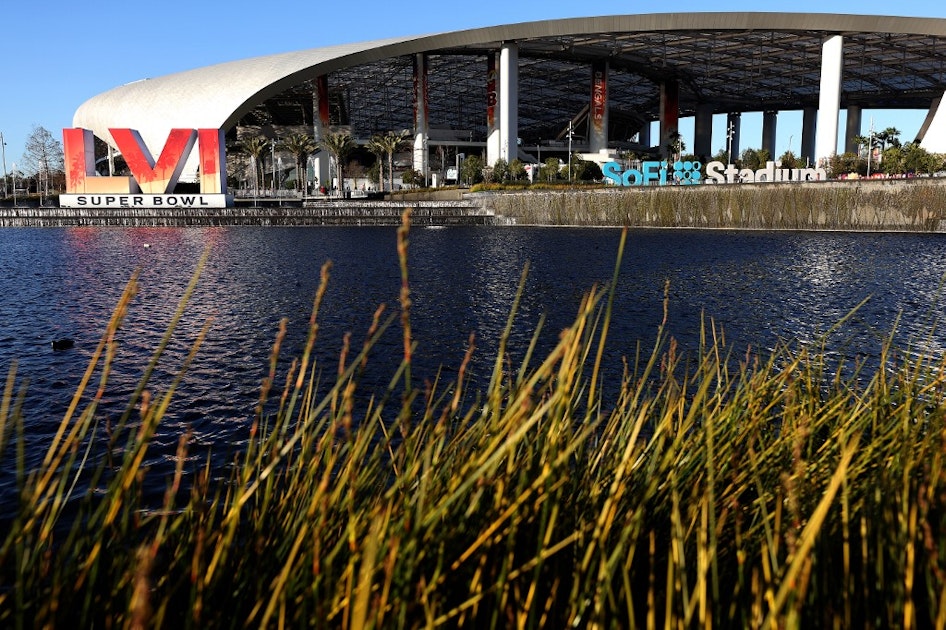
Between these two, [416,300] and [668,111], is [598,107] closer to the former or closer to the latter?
[668,111]

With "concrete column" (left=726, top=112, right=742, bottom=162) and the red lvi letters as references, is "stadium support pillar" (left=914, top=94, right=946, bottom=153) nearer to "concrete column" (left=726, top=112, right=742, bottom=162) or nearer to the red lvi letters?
"concrete column" (left=726, top=112, right=742, bottom=162)

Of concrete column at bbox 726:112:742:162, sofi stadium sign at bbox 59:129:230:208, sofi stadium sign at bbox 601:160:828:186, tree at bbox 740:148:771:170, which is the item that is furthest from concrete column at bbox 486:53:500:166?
concrete column at bbox 726:112:742:162

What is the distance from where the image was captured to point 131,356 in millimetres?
12438

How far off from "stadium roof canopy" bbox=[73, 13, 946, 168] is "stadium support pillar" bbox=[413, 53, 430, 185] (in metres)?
2.05

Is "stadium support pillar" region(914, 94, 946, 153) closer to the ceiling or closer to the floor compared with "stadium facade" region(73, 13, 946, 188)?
closer to the floor

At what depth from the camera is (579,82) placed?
94.6 meters

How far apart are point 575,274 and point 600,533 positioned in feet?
69.2

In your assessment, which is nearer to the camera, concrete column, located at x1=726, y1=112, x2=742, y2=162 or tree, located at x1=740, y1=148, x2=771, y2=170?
tree, located at x1=740, y1=148, x2=771, y2=170

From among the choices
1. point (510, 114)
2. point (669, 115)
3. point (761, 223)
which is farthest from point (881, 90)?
point (761, 223)

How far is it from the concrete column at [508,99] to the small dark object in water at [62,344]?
198 ft

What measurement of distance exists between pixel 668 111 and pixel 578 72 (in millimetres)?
12469

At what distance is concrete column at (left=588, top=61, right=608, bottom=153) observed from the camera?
79875 millimetres

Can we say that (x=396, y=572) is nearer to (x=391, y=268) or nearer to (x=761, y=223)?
(x=391, y=268)

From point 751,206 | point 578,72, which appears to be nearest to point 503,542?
point 751,206
